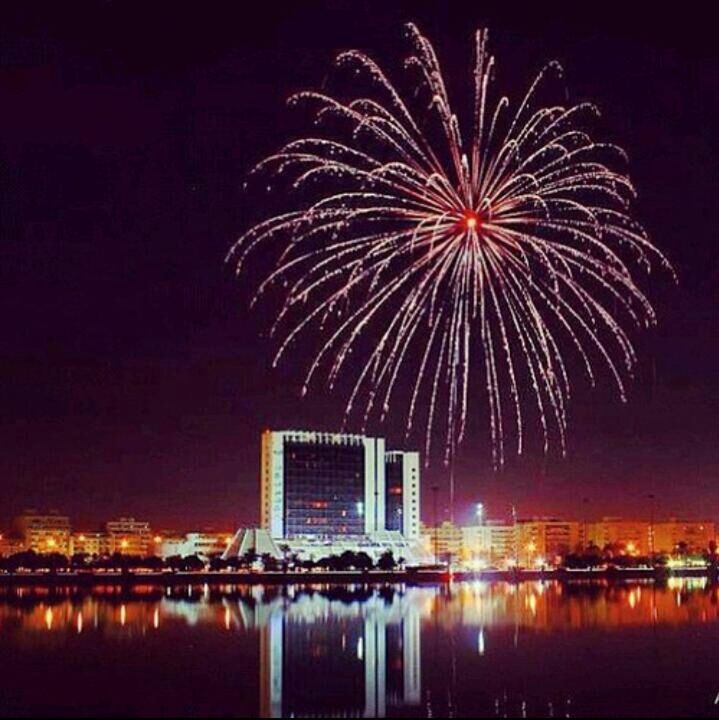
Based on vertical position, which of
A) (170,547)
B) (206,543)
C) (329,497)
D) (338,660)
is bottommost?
(338,660)

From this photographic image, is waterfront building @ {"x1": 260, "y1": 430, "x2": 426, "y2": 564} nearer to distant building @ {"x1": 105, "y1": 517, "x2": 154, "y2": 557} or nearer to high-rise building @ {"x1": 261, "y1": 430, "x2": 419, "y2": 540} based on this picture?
high-rise building @ {"x1": 261, "y1": 430, "x2": 419, "y2": 540}

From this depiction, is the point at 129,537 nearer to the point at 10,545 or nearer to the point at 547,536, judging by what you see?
the point at 10,545

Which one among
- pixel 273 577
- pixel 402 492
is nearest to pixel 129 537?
pixel 402 492

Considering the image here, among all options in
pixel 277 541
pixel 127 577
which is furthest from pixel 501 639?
pixel 277 541

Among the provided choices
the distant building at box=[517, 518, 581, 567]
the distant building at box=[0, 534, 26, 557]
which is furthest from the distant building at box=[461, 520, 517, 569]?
the distant building at box=[0, 534, 26, 557]

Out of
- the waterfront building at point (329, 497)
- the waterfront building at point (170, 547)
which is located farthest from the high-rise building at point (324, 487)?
the waterfront building at point (170, 547)

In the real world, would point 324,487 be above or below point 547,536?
above

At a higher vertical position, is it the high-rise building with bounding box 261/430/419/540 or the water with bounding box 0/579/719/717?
the high-rise building with bounding box 261/430/419/540
